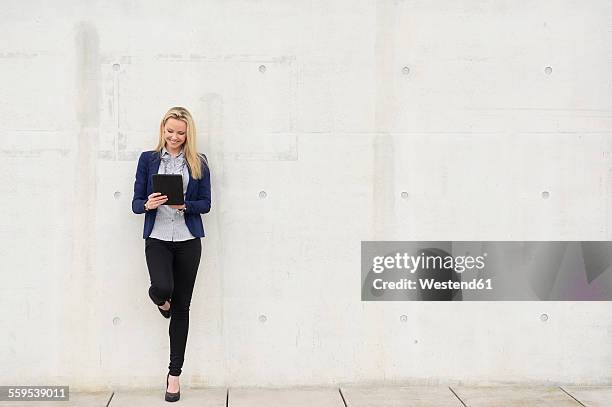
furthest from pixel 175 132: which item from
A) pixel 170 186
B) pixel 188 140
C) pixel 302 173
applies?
pixel 302 173

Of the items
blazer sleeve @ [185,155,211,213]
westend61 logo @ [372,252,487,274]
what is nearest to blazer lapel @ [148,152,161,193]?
blazer sleeve @ [185,155,211,213]

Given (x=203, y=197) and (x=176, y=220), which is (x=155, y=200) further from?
(x=203, y=197)

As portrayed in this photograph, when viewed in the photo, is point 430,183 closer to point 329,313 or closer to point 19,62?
point 329,313

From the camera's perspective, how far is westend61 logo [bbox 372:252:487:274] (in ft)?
16.9

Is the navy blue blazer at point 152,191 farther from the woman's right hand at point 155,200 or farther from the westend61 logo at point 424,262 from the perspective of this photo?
the westend61 logo at point 424,262

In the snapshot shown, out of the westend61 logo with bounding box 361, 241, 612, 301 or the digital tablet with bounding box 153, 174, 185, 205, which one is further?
the westend61 logo with bounding box 361, 241, 612, 301

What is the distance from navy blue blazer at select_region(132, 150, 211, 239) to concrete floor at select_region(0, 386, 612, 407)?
3.22 ft

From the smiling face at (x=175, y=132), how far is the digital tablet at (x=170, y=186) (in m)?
0.29

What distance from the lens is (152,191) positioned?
Answer: 4.79 meters

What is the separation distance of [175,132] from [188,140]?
9 centimetres

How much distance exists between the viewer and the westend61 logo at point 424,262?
16.9ft

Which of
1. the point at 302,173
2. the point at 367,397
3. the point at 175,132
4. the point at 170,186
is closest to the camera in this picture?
the point at 170,186

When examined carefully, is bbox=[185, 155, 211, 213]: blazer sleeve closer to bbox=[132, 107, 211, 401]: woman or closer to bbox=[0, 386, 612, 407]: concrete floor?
bbox=[132, 107, 211, 401]: woman

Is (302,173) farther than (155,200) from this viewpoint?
Yes
